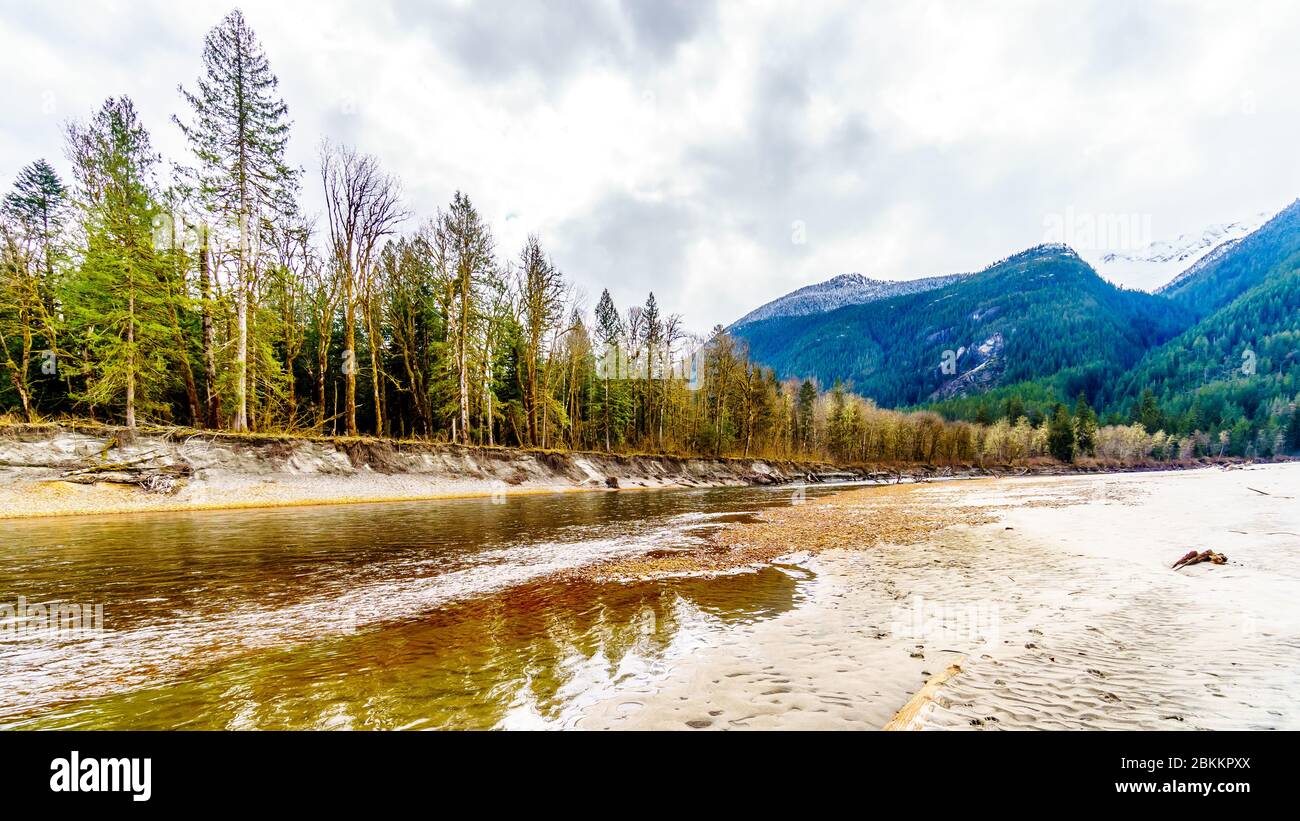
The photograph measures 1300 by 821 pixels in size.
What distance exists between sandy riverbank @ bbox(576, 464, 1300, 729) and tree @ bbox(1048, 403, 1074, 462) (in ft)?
479

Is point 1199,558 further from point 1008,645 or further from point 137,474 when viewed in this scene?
point 137,474

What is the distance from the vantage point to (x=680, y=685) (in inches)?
178

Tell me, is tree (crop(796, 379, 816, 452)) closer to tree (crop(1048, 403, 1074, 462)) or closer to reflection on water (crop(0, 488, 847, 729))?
reflection on water (crop(0, 488, 847, 729))

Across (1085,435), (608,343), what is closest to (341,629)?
(608,343)

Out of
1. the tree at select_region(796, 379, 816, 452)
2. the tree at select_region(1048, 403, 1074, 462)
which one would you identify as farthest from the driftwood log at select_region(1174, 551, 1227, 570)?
the tree at select_region(1048, 403, 1074, 462)

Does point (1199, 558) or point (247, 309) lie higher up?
point (247, 309)

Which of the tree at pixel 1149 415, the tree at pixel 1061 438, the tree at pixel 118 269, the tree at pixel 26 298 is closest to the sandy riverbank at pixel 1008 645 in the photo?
the tree at pixel 118 269

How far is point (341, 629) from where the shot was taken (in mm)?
6367

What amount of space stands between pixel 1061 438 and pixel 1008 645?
519 feet
